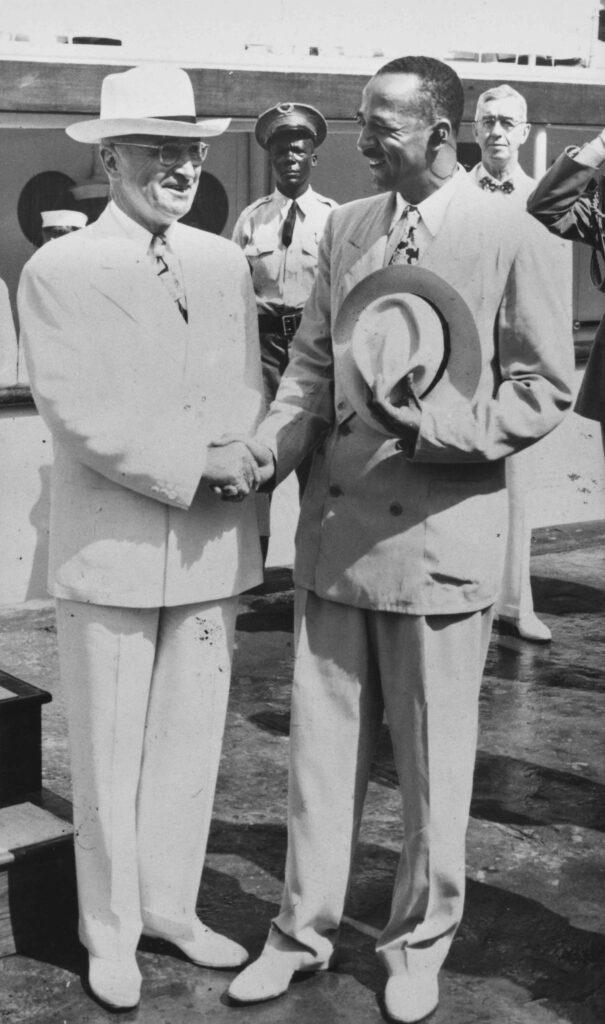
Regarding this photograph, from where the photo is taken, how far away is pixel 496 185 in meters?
6.38

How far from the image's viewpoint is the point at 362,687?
135 inches

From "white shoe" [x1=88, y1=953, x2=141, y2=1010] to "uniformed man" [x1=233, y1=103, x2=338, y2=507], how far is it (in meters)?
3.14

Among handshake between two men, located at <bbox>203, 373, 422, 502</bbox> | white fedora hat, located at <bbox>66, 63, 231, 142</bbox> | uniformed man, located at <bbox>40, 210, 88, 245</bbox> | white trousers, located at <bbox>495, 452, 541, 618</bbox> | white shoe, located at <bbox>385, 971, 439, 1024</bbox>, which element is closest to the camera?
handshake between two men, located at <bbox>203, 373, 422, 502</bbox>

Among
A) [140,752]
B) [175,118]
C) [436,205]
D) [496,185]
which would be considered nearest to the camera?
[436,205]

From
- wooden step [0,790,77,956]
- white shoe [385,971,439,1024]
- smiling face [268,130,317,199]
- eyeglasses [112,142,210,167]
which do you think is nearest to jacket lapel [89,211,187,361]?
eyeglasses [112,142,210,167]

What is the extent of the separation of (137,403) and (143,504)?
0.22 meters

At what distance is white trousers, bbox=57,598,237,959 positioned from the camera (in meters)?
3.40

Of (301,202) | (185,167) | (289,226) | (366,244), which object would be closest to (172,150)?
(185,167)

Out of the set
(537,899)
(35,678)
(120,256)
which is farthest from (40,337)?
(35,678)

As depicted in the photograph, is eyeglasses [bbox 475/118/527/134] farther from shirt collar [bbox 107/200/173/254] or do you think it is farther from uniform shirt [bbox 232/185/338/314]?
shirt collar [bbox 107/200/173/254]

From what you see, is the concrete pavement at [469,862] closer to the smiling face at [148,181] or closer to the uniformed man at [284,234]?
the uniformed man at [284,234]

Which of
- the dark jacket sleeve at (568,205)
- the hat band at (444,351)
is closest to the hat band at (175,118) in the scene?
the hat band at (444,351)

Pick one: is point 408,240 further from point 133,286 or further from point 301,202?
point 301,202

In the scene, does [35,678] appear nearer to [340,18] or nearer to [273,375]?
[273,375]
